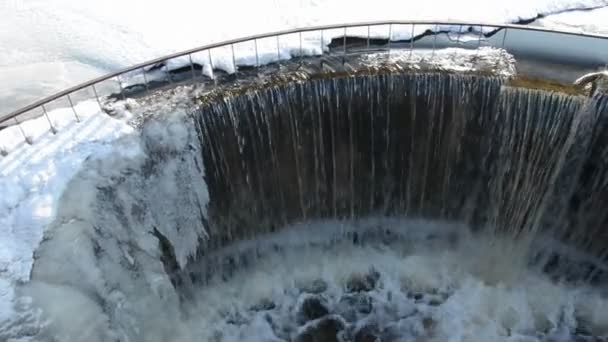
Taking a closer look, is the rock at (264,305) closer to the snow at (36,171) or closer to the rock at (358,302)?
the rock at (358,302)

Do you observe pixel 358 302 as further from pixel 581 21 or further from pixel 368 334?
pixel 581 21

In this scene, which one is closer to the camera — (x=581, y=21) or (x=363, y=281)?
(x=363, y=281)

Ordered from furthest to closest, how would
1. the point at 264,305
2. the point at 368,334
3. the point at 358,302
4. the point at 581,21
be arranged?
the point at 581,21
the point at 358,302
the point at 264,305
the point at 368,334

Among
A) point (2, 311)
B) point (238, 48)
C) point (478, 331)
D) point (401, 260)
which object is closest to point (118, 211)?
point (2, 311)

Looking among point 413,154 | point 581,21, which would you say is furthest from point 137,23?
point 581,21

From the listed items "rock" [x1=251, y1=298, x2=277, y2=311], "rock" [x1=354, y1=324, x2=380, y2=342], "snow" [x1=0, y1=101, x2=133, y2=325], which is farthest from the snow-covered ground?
"rock" [x1=354, y1=324, x2=380, y2=342]

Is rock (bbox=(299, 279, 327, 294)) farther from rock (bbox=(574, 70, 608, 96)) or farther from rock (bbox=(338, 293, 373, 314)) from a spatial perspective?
rock (bbox=(574, 70, 608, 96))

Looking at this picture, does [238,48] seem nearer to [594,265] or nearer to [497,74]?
[497,74]
